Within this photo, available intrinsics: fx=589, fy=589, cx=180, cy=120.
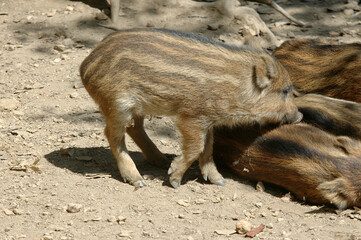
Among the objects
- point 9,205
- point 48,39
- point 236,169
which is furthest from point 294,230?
point 48,39

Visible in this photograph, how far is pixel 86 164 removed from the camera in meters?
4.91

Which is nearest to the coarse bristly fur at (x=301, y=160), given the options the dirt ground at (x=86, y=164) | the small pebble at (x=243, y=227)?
the dirt ground at (x=86, y=164)

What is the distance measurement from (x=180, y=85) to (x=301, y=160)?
108 centimetres

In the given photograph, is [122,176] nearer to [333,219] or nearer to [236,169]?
[236,169]

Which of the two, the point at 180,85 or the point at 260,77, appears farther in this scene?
the point at 260,77

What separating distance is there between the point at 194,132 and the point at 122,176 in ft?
2.27

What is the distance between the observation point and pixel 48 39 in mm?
7035

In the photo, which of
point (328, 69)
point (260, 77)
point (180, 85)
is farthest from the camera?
point (328, 69)

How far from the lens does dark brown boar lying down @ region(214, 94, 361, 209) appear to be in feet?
14.3

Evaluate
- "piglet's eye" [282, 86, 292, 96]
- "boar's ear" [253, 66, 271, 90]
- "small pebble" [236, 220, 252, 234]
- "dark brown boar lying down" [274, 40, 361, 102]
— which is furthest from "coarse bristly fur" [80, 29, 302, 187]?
"dark brown boar lying down" [274, 40, 361, 102]

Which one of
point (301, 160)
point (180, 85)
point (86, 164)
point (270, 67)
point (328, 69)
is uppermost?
point (270, 67)

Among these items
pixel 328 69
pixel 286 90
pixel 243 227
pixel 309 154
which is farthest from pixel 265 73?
pixel 243 227

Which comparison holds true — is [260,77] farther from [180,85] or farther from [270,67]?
[180,85]

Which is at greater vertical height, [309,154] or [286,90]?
[286,90]
